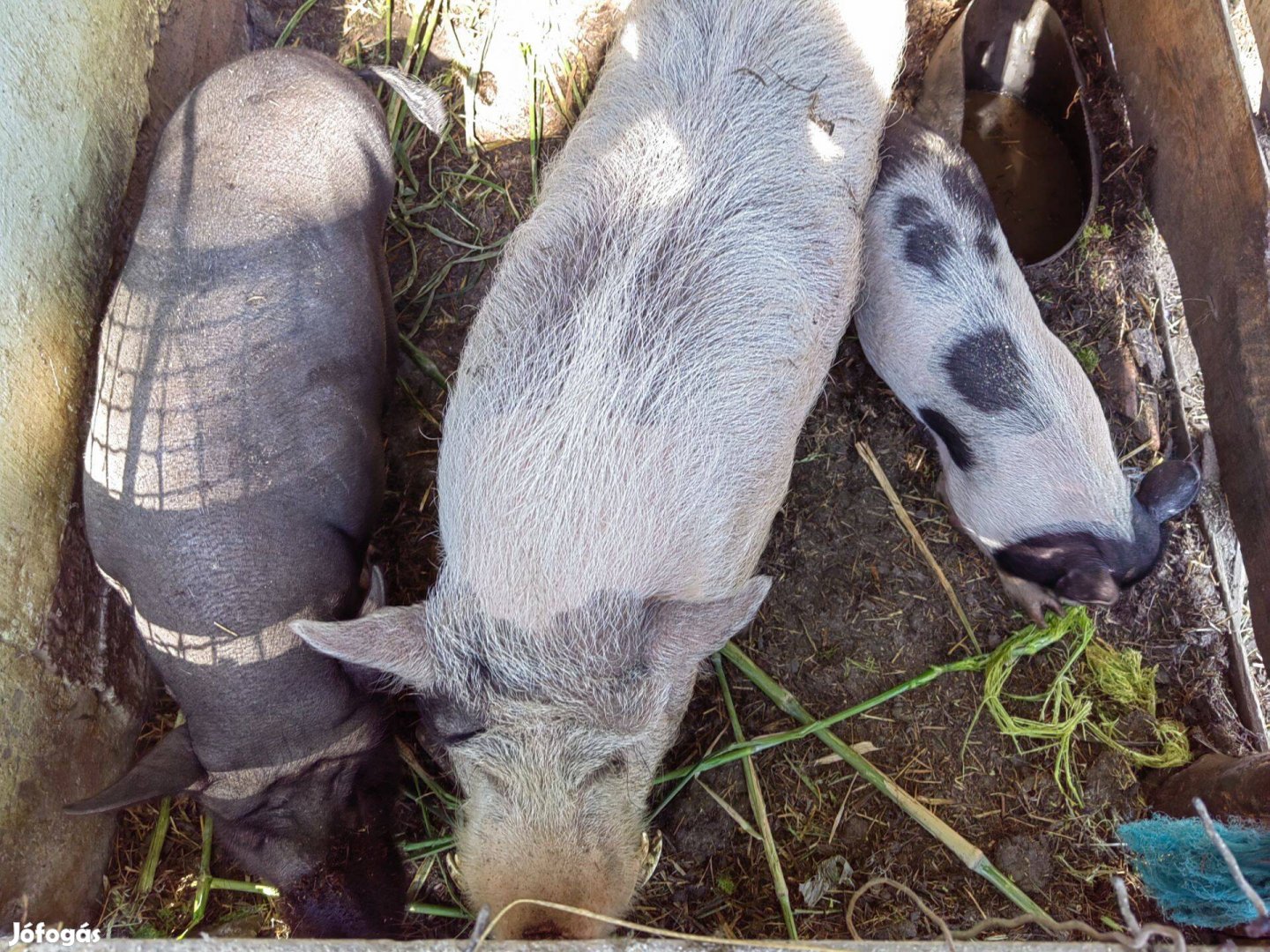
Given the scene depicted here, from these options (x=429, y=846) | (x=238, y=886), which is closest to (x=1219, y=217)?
(x=429, y=846)

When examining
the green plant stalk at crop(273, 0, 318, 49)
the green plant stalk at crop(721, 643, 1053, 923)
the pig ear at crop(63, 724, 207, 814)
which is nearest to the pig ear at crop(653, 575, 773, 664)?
the green plant stalk at crop(721, 643, 1053, 923)

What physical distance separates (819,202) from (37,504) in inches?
107

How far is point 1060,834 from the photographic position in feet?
10.1

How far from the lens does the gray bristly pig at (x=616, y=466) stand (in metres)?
2.33

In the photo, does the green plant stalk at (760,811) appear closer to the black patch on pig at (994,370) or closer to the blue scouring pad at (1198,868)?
the blue scouring pad at (1198,868)

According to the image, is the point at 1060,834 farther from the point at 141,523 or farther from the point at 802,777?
the point at 141,523

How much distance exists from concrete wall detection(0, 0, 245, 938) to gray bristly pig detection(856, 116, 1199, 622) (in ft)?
9.24

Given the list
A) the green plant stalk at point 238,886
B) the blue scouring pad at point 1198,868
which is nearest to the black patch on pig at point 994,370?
the blue scouring pad at point 1198,868

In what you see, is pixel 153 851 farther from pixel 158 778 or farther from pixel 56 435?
pixel 56 435

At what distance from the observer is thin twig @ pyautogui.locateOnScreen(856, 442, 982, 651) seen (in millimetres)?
3324

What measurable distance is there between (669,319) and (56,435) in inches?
82.2

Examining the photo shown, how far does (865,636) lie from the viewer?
10.8 feet

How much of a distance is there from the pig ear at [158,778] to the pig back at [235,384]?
0.24 meters

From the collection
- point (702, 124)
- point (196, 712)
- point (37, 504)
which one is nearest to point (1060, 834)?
point (702, 124)
